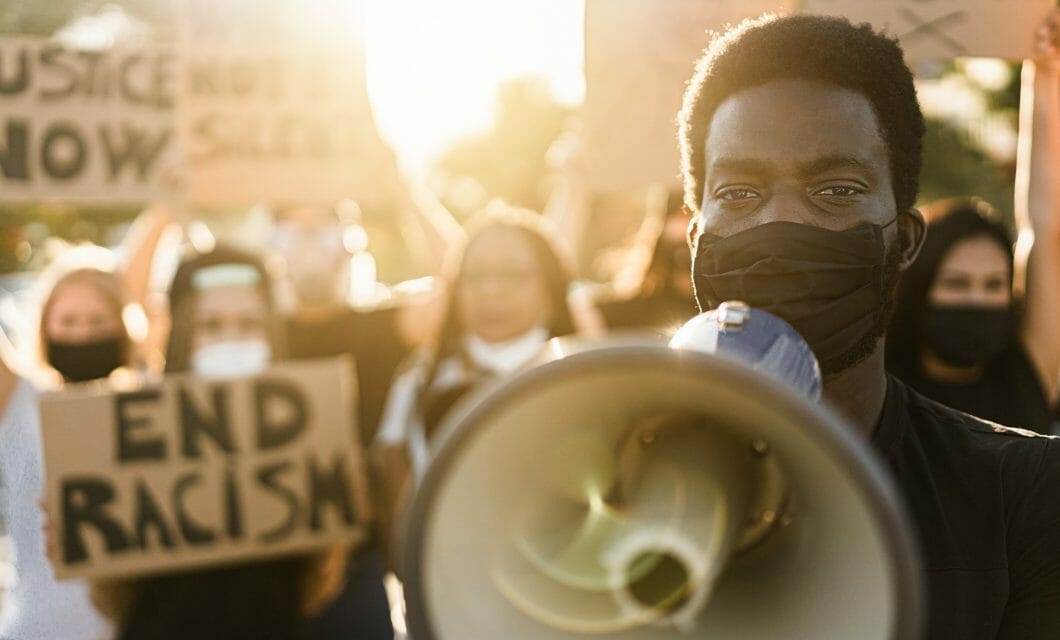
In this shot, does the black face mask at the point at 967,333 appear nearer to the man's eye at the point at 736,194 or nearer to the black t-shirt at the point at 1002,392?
the black t-shirt at the point at 1002,392

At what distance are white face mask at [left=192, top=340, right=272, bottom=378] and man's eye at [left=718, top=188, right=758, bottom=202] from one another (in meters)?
2.15

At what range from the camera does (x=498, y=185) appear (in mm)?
36938

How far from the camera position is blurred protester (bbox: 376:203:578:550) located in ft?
11.1

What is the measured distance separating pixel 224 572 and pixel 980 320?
2159 millimetres

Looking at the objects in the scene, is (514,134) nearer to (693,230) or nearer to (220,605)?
(220,605)

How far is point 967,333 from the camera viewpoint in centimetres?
311

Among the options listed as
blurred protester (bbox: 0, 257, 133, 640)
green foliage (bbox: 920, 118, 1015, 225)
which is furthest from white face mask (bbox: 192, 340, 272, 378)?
green foliage (bbox: 920, 118, 1015, 225)

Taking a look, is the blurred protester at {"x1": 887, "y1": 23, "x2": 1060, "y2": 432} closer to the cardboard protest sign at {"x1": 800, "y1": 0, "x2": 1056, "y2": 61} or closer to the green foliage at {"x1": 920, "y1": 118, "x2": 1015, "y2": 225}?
the cardboard protest sign at {"x1": 800, "y1": 0, "x2": 1056, "y2": 61}

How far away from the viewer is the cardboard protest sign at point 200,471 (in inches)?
113

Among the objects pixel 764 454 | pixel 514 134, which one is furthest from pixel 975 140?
pixel 514 134

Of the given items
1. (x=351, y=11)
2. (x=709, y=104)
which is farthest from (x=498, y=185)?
(x=709, y=104)

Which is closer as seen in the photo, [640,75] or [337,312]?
[640,75]

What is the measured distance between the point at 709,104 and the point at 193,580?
2.08m

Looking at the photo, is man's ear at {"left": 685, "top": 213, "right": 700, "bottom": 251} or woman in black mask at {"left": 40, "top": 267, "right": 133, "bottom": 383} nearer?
man's ear at {"left": 685, "top": 213, "right": 700, "bottom": 251}
